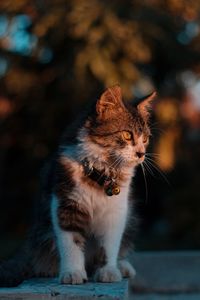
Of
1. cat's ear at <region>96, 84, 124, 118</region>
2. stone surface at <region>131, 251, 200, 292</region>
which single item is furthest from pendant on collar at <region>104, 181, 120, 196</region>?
stone surface at <region>131, 251, 200, 292</region>

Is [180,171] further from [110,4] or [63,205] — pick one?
[63,205]

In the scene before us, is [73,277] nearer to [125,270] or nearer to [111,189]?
[111,189]

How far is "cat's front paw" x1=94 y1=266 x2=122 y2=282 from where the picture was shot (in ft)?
12.2

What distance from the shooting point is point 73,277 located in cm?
356

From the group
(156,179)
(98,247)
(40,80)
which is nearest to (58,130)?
(40,80)

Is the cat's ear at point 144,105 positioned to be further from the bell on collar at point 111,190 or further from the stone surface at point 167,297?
the stone surface at point 167,297

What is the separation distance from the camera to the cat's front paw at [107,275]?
3.72 meters

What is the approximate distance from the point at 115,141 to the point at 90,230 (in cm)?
58

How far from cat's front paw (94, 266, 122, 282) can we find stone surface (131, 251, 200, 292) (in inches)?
117

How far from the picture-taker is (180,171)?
1158 centimetres

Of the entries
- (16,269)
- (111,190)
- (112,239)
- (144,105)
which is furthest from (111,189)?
(16,269)

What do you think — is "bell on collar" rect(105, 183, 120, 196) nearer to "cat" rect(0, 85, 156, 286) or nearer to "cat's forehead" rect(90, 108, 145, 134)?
"cat" rect(0, 85, 156, 286)

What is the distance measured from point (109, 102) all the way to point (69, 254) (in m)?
0.98

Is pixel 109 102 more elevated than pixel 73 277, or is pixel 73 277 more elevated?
pixel 109 102
